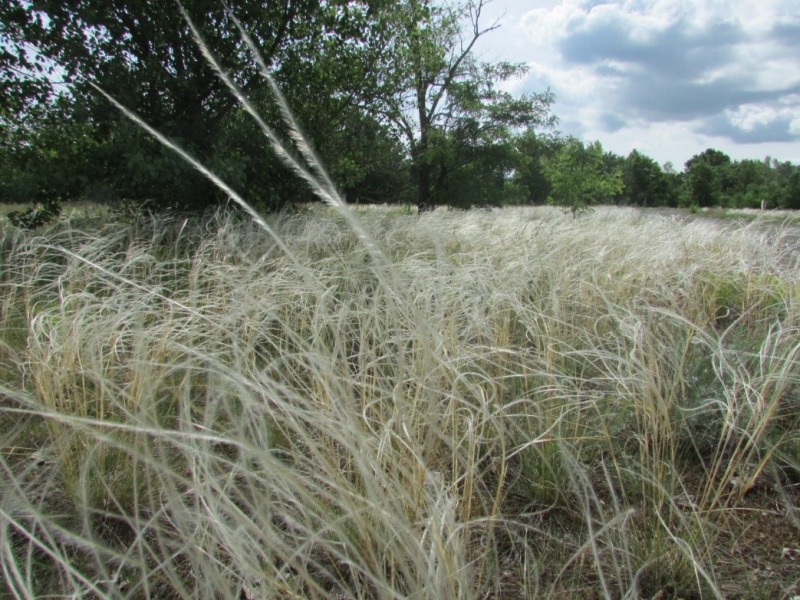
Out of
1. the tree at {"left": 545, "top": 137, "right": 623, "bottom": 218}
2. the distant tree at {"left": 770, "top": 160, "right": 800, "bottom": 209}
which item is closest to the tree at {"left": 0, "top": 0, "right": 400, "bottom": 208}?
the tree at {"left": 545, "top": 137, "right": 623, "bottom": 218}

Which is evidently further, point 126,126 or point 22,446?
point 126,126

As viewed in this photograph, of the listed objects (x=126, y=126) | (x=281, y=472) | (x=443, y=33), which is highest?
(x=443, y=33)

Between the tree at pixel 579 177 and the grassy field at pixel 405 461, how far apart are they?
8.85m

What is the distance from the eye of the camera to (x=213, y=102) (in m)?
5.23

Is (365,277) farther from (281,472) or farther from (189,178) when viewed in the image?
(189,178)

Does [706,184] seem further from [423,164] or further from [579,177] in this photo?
[579,177]

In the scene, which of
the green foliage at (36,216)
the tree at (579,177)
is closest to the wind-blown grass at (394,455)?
the green foliage at (36,216)

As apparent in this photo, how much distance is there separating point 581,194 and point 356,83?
7005mm

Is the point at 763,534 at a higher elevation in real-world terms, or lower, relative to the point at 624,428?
lower

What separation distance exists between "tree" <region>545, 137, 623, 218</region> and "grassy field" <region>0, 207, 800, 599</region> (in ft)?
29.0

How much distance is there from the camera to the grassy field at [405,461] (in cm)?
104

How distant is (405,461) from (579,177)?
35.5ft

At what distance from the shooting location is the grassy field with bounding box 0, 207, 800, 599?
3.42 ft

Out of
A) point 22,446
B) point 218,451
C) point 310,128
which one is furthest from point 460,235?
point 22,446
